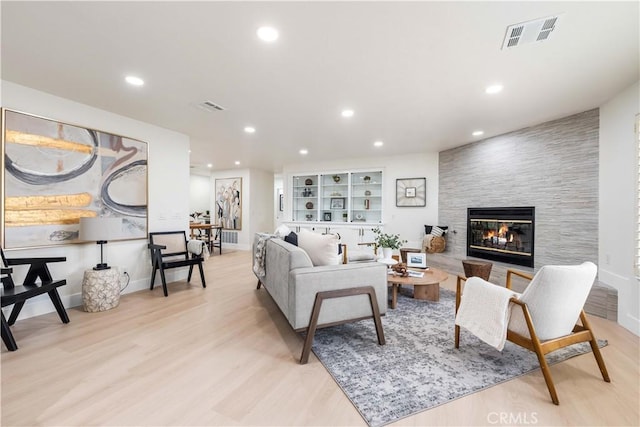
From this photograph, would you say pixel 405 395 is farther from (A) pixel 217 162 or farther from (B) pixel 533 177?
(A) pixel 217 162

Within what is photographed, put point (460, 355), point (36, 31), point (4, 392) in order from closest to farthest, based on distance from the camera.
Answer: point (4, 392), point (36, 31), point (460, 355)

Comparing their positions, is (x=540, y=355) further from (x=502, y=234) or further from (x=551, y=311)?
(x=502, y=234)

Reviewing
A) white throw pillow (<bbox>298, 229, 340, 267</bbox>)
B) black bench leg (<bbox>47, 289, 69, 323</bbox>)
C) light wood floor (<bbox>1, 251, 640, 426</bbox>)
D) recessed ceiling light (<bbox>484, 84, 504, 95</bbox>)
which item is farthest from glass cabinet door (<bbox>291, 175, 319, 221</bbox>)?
black bench leg (<bbox>47, 289, 69, 323</bbox>)

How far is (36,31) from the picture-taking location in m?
1.89

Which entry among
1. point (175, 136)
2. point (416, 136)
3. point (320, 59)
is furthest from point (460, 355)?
point (175, 136)

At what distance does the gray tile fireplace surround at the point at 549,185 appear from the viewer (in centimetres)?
330

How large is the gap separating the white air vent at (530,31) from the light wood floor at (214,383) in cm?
238

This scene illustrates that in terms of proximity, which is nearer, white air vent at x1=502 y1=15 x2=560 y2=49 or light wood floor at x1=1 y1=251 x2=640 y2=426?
light wood floor at x1=1 y1=251 x2=640 y2=426

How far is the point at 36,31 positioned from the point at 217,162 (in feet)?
16.1

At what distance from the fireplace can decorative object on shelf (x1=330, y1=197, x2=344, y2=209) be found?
9.36 feet

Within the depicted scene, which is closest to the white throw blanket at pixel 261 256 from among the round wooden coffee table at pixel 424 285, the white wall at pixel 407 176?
the round wooden coffee table at pixel 424 285

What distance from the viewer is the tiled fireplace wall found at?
3346 millimetres

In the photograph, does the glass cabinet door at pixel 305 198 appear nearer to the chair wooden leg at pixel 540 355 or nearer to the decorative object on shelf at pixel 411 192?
the decorative object on shelf at pixel 411 192

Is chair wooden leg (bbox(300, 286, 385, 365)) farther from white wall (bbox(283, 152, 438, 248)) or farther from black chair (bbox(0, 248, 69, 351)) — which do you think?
white wall (bbox(283, 152, 438, 248))
